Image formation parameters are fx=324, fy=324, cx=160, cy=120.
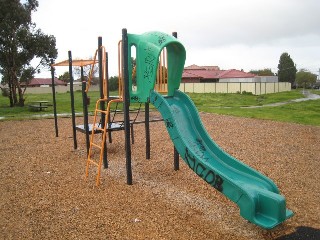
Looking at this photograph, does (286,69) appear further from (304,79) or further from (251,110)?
(251,110)

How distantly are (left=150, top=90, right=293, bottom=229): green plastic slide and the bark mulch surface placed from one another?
0.38m

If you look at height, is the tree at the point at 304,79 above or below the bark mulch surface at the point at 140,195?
above

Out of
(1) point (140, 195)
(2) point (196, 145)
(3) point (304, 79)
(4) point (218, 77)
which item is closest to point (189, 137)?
(2) point (196, 145)

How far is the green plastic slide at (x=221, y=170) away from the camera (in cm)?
375

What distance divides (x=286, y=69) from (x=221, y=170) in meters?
67.8

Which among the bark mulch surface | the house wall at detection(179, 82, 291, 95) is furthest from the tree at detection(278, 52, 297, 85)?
the bark mulch surface

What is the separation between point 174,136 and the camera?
4805mm

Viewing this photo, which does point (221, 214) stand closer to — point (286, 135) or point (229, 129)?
point (286, 135)

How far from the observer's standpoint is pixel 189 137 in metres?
5.08

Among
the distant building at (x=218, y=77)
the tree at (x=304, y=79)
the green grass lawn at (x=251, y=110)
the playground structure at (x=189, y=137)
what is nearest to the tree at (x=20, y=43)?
the green grass lawn at (x=251, y=110)

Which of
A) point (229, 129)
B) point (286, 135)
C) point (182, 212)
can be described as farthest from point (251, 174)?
point (229, 129)

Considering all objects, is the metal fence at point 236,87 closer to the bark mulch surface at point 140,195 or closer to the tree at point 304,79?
the bark mulch surface at point 140,195

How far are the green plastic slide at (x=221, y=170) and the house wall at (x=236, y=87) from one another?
33.2 m

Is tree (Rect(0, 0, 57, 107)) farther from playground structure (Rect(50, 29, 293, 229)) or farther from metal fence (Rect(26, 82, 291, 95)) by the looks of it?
metal fence (Rect(26, 82, 291, 95))
